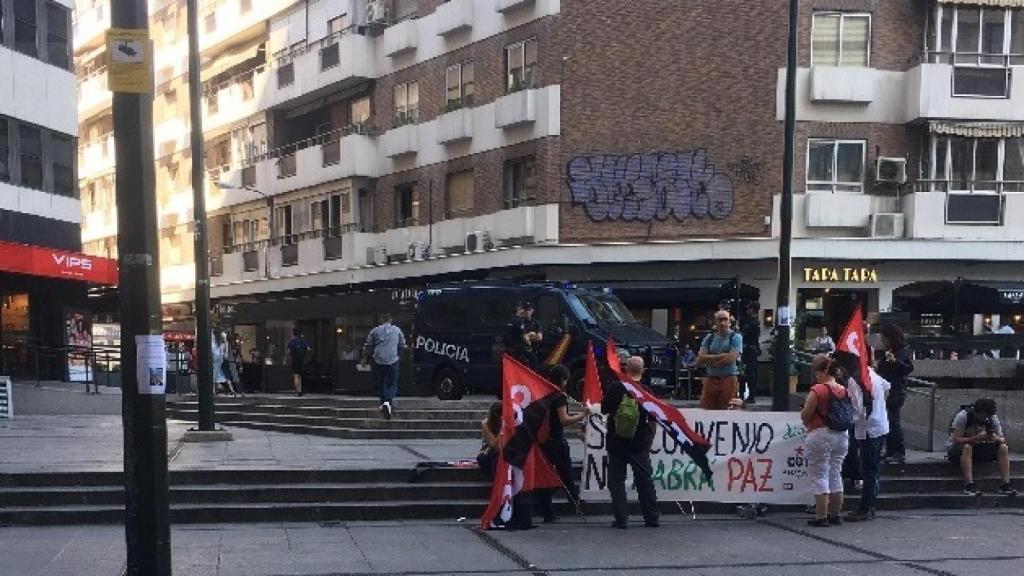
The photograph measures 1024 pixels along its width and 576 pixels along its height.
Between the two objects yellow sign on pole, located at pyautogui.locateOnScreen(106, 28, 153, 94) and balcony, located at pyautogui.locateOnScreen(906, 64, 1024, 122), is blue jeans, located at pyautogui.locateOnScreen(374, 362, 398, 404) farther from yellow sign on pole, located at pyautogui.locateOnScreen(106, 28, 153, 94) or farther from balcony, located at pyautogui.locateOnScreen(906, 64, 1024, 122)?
balcony, located at pyautogui.locateOnScreen(906, 64, 1024, 122)

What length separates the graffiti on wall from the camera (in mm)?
24703

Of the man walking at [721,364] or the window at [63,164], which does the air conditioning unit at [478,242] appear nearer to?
the window at [63,164]

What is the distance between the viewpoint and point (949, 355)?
19750 millimetres

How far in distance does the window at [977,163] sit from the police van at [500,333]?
1058cm

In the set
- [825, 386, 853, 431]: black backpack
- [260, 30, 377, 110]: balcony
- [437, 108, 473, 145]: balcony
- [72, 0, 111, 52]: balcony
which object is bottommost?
[825, 386, 853, 431]: black backpack

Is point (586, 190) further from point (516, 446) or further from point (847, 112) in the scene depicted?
point (516, 446)

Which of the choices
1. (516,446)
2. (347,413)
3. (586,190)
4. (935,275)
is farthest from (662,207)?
(516,446)

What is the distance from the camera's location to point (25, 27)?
831 inches

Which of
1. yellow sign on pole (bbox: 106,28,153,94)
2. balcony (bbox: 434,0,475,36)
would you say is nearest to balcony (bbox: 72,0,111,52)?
balcony (bbox: 434,0,475,36)

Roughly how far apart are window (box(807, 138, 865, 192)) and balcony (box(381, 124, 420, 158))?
11.7 meters

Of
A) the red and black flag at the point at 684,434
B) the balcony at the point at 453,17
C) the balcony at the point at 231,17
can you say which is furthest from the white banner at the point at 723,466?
the balcony at the point at 231,17

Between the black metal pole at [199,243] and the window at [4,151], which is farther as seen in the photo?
the window at [4,151]

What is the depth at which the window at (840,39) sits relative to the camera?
24422mm

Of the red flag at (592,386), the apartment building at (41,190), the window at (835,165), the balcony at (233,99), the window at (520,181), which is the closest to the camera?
the red flag at (592,386)
